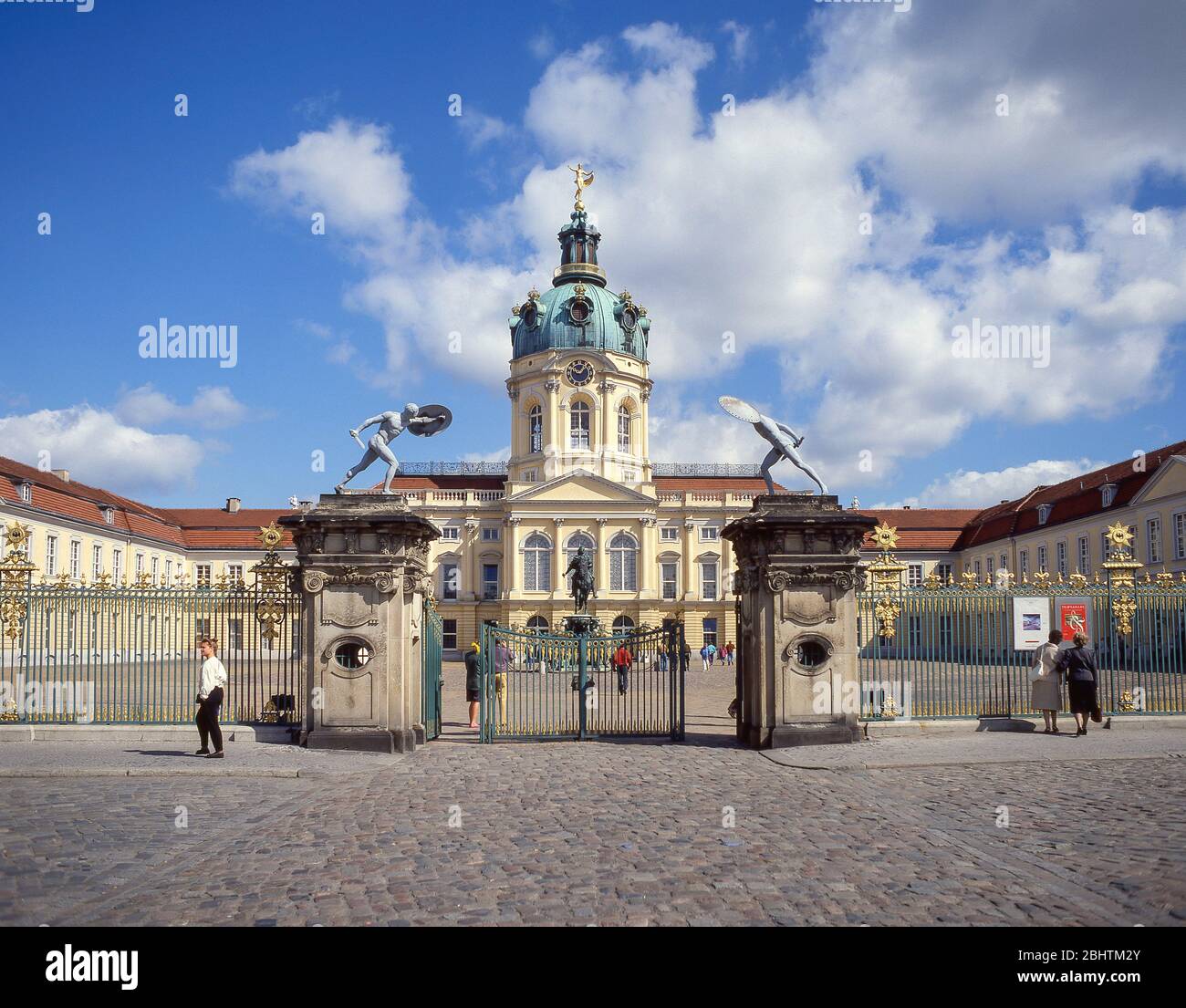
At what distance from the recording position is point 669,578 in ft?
214

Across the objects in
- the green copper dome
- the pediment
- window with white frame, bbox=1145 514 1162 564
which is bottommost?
window with white frame, bbox=1145 514 1162 564

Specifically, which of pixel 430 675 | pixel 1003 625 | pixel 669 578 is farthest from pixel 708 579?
pixel 430 675

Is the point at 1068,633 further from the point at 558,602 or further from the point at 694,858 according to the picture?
the point at 558,602

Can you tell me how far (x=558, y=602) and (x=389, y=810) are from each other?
2071 inches

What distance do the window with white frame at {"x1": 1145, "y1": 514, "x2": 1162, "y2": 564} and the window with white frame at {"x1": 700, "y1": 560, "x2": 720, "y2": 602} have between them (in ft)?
83.8

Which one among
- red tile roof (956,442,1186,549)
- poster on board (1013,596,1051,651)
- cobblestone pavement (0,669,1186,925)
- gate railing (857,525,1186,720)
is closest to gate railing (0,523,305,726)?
cobblestone pavement (0,669,1186,925)

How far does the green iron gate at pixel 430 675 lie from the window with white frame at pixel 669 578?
157 feet

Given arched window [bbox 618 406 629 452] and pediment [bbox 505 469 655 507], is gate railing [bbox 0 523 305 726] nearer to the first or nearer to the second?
pediment [bbox 505 469 655 507]

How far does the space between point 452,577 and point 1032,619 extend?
5138 cm

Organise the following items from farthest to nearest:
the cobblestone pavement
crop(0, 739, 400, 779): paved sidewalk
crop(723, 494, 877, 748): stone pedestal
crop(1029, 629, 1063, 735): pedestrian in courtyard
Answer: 1. crop(1029, 629, 1063, 735): pedestrian in courtyard
2. crop(723, 494, 877, 748): stone pedestal
3. crop(0, 739, 400, 779): paved sidewalk
4. the cobblestone pavement

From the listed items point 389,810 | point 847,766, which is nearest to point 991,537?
point 847,766

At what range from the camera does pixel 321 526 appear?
14.4 meters

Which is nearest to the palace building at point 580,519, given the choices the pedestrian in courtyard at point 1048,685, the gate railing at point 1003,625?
the gate railing at point 1003,625

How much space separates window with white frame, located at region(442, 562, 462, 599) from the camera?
215ft
